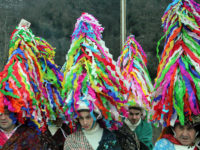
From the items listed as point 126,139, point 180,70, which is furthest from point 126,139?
point 180,70

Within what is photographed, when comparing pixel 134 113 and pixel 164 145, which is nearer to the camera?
pixel 164 145

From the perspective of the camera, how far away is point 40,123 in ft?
12.4

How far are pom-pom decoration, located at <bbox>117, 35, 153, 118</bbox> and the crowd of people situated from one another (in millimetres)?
672

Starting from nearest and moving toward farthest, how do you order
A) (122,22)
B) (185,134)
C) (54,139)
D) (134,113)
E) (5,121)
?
(185,134)
(5,121)
(54,139)
(134,113)
(122,22)

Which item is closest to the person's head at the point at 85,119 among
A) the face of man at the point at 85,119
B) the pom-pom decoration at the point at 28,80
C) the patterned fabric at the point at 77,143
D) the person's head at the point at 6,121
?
the face of man at the point at 85,119

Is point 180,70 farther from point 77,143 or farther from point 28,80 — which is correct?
point 28,80

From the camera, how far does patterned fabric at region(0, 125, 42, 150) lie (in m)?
3.48

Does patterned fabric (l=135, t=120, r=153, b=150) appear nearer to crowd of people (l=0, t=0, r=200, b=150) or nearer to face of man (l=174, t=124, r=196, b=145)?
crowd of people (l=0, t=0, r=200, b=150)

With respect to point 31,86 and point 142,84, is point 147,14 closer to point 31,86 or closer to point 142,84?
point 142,84

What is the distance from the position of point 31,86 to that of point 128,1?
3.35m

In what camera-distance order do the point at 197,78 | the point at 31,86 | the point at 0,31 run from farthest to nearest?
1. the point at 0,31
2. the point at 31,86
3. the point at 197,78

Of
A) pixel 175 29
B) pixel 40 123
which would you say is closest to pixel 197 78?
pixel 175 29

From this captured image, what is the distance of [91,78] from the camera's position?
3.41m

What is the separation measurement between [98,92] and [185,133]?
96 centimetres
